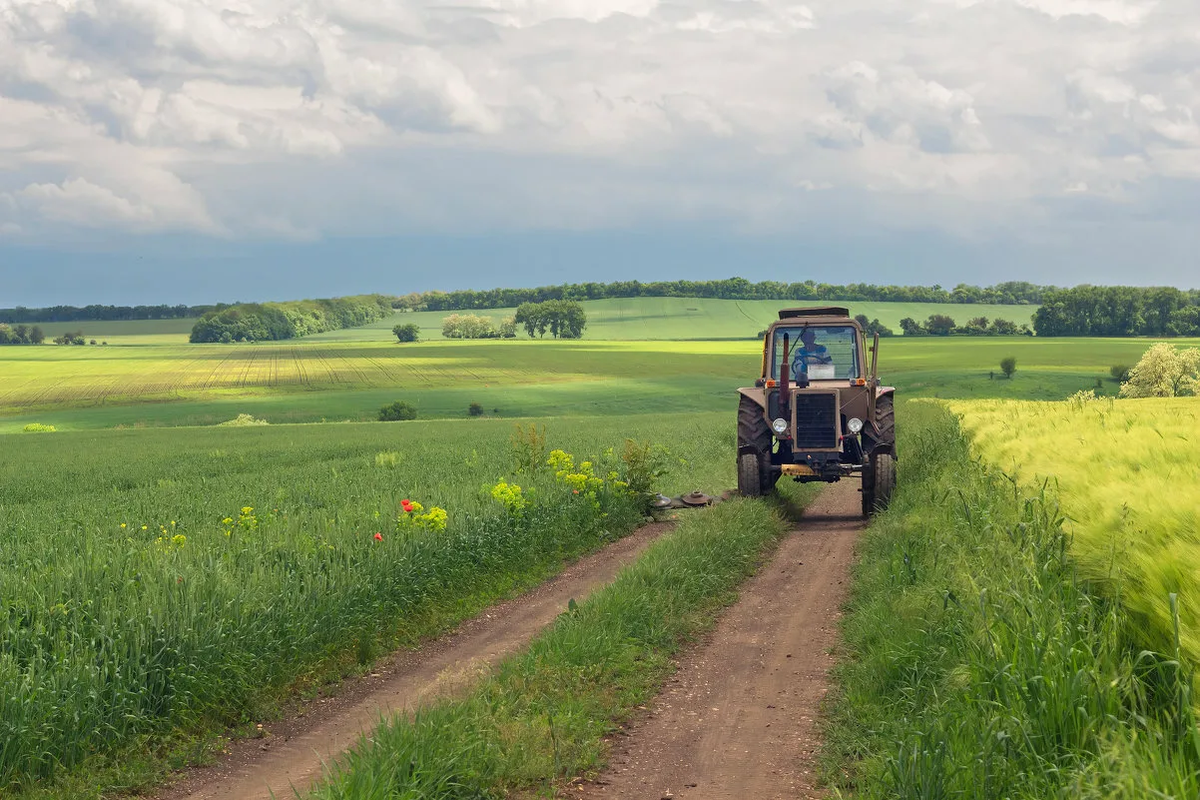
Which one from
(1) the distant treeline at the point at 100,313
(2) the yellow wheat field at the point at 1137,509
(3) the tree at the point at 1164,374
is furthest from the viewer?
(1) the distant treeline at the point at 100,313

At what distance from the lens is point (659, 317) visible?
494 ft

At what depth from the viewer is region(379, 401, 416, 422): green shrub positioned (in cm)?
6419

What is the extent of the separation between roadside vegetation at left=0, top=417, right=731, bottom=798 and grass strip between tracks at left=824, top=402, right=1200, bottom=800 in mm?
4386

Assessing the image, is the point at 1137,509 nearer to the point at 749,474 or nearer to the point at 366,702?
the point at 366,702

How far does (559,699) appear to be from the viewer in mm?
7074

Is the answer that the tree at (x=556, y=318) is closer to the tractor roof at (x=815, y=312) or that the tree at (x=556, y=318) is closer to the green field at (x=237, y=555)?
the green field at (x=237, y=555)

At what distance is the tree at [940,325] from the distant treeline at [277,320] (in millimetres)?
90681

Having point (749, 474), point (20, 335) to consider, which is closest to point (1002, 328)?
point (749, 474)

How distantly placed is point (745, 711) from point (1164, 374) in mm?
66500

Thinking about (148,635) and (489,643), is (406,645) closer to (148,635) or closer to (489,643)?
(489,643)

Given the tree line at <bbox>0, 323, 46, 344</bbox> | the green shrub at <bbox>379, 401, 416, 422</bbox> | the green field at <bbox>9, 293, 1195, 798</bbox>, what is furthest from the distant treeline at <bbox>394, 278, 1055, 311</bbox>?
the green field at <bbox>9, 293, 1195, 798</bbox>

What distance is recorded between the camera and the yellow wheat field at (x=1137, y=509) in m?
4.60

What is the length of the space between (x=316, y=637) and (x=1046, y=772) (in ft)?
20.3

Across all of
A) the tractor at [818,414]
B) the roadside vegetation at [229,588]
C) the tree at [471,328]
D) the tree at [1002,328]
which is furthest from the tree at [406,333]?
the tractor at [818,414]
